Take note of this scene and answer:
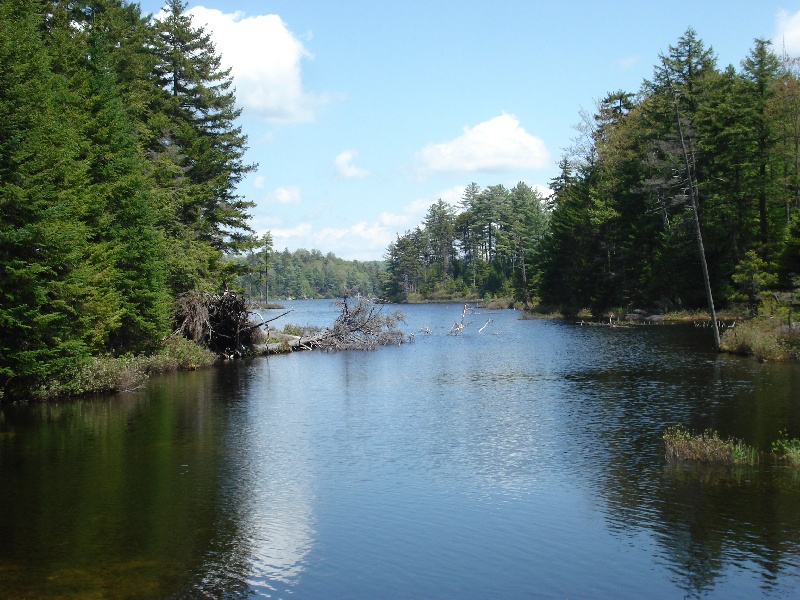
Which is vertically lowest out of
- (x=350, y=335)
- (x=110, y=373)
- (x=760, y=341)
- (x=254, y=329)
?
(x=110, y=373)

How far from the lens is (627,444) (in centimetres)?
1892

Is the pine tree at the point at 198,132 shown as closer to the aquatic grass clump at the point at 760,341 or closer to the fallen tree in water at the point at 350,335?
the fallen tree in water at the point at 350,335

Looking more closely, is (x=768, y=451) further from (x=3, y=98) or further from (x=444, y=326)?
(x=444, y=326)

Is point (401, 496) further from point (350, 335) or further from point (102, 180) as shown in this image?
point (350, 335)

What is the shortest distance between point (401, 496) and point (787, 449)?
9476 mm

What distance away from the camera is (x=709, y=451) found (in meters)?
16.8

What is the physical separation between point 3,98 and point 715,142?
1939 inches

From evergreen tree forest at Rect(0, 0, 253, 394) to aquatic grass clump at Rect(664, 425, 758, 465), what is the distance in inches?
793

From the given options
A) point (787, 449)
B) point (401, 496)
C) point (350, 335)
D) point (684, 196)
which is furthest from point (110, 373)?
point (684, 196)

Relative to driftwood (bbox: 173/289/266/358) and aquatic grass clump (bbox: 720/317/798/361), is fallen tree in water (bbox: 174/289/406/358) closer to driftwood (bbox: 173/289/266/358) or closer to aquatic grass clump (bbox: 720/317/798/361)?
driftwood (bbox: 173/289/266/358)

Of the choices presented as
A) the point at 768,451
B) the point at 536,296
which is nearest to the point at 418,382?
the point at 768,451

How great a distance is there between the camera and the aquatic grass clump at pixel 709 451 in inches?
649

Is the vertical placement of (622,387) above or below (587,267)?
below

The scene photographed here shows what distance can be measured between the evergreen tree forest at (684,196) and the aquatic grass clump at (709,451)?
20091 millimetres
